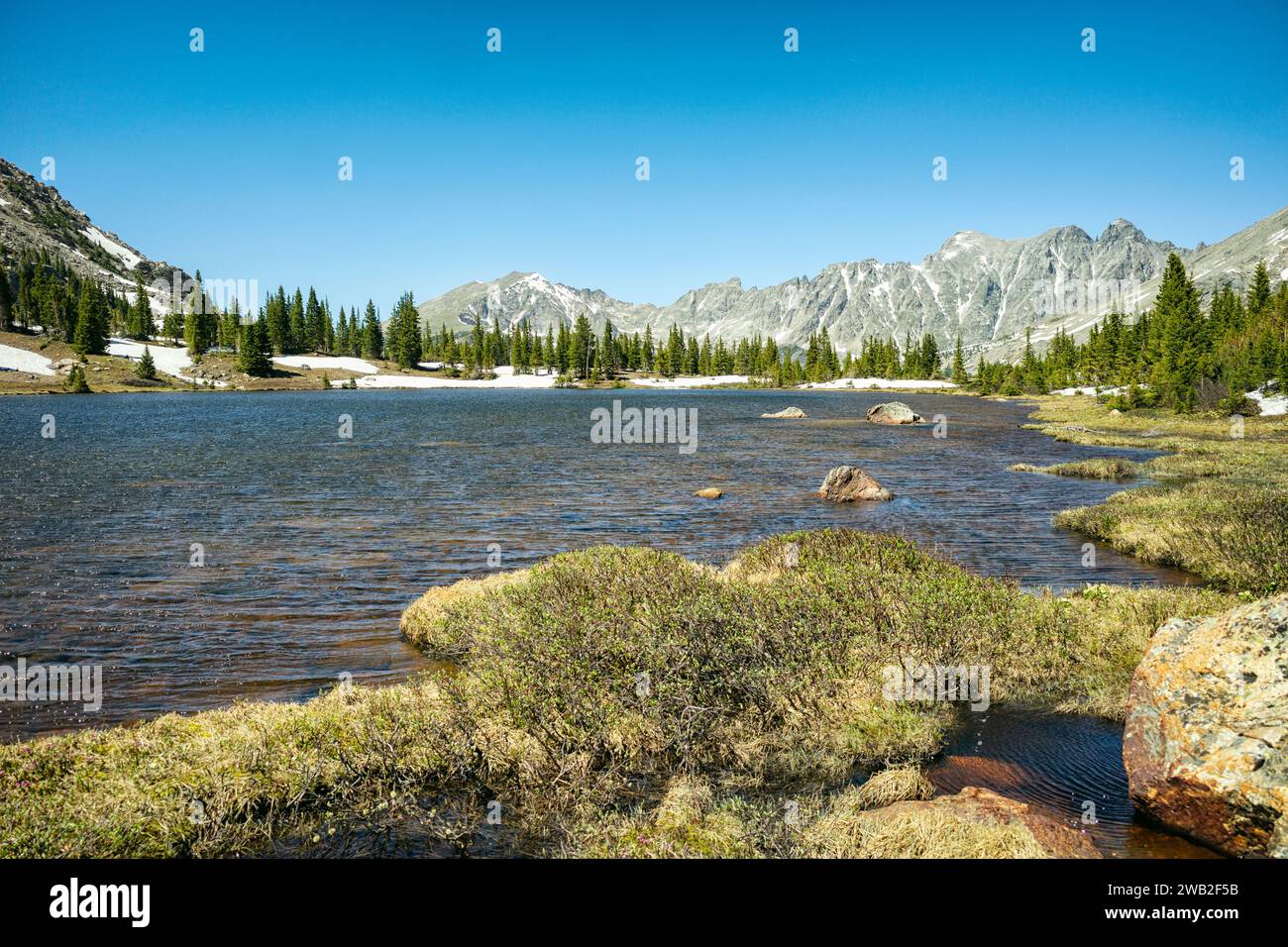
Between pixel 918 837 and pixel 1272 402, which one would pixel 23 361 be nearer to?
pixel 918 837

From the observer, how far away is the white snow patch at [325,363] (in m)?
186

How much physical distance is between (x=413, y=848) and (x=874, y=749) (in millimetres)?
6015

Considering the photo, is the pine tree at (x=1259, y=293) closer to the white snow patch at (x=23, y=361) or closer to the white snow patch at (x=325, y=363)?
the white snow patch at (x=325, y=363)

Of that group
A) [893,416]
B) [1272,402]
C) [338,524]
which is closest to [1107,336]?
[1272,402]

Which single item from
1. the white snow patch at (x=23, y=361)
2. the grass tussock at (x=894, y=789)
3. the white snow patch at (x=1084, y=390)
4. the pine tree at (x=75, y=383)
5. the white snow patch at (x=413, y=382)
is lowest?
the grass tussock at (x=894, y=789)

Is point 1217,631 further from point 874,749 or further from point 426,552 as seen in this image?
point 426,552

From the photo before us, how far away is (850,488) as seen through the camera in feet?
113

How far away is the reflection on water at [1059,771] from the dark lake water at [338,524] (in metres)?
9.77

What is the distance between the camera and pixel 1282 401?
72625 millimetres

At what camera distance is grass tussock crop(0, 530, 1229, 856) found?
770 cm

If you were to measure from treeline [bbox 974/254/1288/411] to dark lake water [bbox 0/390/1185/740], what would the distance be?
33.6 meters

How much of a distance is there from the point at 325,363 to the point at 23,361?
207 feet

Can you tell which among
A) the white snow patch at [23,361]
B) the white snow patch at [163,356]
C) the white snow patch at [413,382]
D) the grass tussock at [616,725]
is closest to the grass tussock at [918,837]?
the grass tussock at [616,725]

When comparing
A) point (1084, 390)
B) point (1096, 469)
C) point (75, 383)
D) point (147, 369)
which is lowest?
point (1096, 469)
